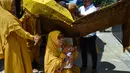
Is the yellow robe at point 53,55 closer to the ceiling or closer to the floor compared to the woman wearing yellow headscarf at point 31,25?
closer to the floor

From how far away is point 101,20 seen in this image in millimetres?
5836

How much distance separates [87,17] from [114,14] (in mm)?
434

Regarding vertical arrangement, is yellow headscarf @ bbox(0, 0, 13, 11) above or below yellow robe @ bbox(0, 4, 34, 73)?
above

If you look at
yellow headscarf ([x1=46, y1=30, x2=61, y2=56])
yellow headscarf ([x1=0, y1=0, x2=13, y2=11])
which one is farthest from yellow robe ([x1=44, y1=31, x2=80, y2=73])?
yellow headscarf ([x1=0, y1=0, x2=13, y2=11])

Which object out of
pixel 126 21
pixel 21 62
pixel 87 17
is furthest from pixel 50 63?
pixel 126 21

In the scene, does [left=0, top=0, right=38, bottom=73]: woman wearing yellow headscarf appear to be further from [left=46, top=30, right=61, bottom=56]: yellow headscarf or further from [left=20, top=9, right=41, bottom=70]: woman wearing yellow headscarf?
[left=20, top=9, right=41, bottom=70]: woman wearing yellow headscarf

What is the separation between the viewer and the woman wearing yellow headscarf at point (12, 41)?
5398 millimetres

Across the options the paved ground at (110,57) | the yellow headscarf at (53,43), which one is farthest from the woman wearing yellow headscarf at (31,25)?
the paved ground at (110,57)

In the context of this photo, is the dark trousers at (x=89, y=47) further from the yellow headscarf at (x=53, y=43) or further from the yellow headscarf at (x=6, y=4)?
the yellow headscarf at (x=6, y=4)

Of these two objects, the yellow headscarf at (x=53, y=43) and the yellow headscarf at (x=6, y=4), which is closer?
the yellow headscarf at (x=6, y=4)

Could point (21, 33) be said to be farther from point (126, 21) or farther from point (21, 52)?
point (126, 21)

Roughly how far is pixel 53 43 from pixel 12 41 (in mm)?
700

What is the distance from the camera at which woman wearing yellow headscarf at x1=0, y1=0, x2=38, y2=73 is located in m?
5.40

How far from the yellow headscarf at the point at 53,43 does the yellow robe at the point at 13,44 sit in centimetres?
42
